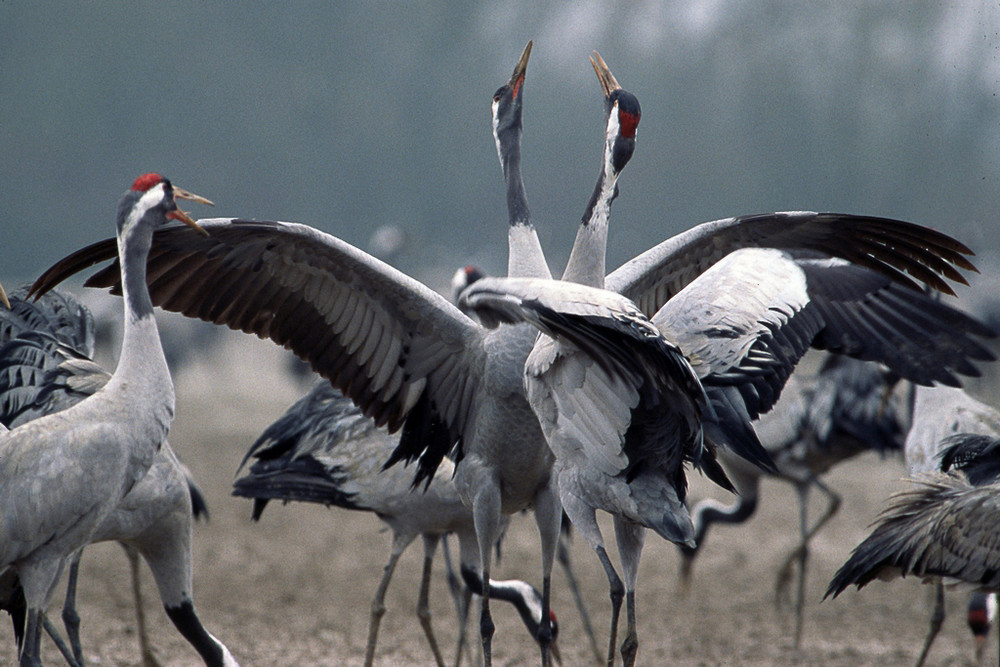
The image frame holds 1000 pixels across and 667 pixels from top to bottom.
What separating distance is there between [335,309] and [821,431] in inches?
161

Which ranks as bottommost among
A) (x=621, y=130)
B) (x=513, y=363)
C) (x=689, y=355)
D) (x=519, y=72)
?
(x=513, y=363)

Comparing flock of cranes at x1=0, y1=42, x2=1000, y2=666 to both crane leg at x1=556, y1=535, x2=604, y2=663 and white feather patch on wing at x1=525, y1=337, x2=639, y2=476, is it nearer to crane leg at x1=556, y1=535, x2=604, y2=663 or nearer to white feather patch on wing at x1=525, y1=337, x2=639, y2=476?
white feather patch on wing at x1=525, y1=337, x2=639, y2=476

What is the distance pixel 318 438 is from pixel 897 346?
9.60ft

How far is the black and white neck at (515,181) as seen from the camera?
426 centimetres

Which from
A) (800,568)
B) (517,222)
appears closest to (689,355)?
(517,222)

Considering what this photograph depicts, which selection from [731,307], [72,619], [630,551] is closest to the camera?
[731,307]

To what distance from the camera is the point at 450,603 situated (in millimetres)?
7176

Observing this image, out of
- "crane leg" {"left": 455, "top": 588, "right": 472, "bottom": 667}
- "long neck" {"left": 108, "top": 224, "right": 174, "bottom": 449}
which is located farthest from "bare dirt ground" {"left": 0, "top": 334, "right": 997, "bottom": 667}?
"long neck" {"left": 108, "top": 224, "right": 174, "bottom": 449}

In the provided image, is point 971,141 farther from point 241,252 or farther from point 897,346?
point 241,252

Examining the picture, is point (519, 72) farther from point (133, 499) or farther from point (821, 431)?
point (821, 431)

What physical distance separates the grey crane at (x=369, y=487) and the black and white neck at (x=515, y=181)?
133cm

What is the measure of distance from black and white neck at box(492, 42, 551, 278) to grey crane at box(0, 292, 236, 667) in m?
1.61

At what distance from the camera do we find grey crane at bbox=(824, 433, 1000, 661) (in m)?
3.85

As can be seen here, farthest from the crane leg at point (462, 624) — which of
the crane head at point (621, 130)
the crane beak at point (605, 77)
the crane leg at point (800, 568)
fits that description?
the crane beak at point (605, 77)
